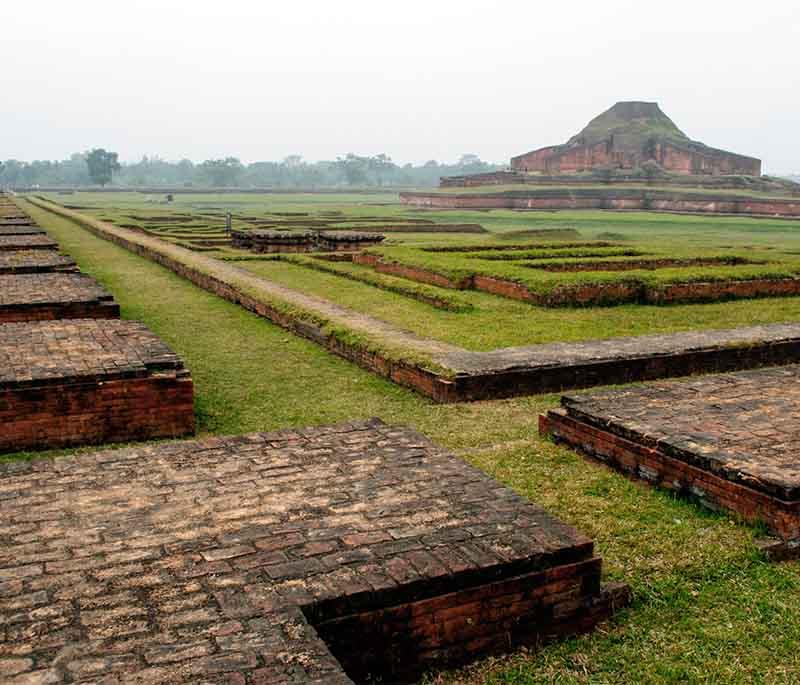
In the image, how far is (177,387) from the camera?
4410 millimetres

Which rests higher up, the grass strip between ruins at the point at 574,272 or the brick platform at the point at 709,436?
the grass strip between ruins at the point at 574,272

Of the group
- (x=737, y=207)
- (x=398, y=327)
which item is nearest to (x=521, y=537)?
(x=398, y=327)

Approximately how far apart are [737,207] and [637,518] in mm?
33149

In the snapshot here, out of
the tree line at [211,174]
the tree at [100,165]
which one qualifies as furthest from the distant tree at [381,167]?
the tree at [100,165]

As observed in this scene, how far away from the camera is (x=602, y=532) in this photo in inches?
122

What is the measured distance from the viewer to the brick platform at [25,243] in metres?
11.1

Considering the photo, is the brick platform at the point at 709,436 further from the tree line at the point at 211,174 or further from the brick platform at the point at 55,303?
the tree line at the point at 211,174

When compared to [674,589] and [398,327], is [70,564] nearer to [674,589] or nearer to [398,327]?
[674,589]

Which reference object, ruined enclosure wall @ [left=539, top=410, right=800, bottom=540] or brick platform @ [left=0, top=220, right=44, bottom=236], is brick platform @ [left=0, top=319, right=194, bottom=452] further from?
brick platform @ [left=0, top=220, right=44, bottom=236]

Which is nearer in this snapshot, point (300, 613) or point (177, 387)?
point (300, 613)

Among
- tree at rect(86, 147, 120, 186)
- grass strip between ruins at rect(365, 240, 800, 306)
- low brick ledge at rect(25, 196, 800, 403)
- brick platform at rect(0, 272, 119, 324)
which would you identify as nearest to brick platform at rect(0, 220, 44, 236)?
grass strip between ruins at rect(365, 240, 800, 306)

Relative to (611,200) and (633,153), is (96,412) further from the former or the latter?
(633,153)

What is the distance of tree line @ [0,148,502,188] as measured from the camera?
329 feet

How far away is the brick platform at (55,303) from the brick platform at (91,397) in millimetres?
1721
